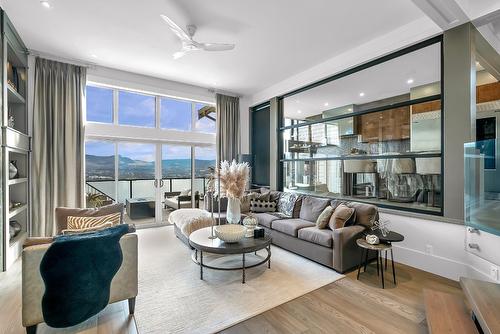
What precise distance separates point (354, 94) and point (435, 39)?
4.35 ft

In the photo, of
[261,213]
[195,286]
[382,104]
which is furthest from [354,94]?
[195,286]

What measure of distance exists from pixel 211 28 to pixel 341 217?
3.28 m

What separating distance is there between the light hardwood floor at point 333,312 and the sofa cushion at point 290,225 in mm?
1004

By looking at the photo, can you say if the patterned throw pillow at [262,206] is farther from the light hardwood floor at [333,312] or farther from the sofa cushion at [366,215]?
the light hardwood floor at [333,312]

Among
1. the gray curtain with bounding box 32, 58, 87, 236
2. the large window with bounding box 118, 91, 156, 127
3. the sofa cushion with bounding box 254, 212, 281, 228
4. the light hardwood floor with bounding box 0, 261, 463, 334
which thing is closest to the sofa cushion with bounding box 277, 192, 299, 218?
the sofa cushion with bounding box 254, 212, 281, 228

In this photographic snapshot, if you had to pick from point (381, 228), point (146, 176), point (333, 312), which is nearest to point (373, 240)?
point (381, 228)

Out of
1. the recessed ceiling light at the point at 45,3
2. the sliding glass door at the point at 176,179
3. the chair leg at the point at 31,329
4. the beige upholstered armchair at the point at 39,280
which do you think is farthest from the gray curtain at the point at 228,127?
the chair leg at the point at 31,329

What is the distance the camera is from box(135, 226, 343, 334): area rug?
2143 millimetres

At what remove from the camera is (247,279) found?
114 inches

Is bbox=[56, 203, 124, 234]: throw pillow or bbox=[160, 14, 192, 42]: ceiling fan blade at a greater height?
bbox=[160, 14, 192, 42]: ceiling fan blade

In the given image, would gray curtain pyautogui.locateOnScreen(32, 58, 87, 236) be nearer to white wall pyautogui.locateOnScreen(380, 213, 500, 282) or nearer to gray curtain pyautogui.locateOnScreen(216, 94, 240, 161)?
Answer: gray curtain pyautogui.locateOnScreen(216, 94, 240, 161)

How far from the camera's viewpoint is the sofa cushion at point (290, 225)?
374cm

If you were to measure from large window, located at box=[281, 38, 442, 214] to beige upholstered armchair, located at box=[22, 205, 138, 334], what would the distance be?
3.56m

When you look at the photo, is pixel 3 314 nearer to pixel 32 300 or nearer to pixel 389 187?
pixel 32 300
